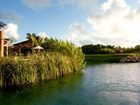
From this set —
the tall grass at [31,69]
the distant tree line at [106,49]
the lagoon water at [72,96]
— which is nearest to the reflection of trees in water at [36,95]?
the lagoon water at [72,96]

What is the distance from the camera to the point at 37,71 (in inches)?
1049

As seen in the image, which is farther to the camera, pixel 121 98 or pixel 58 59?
pixel 58 59

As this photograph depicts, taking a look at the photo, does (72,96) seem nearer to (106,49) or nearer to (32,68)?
(32,68)

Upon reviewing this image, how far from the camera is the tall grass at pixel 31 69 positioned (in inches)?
914

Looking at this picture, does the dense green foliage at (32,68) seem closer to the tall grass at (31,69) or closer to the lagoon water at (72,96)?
the tall grass at (31,69)

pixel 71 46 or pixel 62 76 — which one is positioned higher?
pixel 71 46

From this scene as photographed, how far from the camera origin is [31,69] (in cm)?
2488

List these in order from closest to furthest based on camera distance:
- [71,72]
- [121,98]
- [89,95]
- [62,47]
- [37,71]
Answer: [121,98] → [89,95] → [37,71] → [71,72] → [62,47]

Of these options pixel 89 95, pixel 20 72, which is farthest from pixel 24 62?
pixel 89 95

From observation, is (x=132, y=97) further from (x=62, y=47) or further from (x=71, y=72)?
(x=62, y=47)

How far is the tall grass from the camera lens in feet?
76.2

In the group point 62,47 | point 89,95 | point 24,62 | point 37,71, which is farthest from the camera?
point 62,47

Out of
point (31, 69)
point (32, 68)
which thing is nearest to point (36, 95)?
point (31, 69)

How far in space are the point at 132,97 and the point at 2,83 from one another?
35.4 ft
